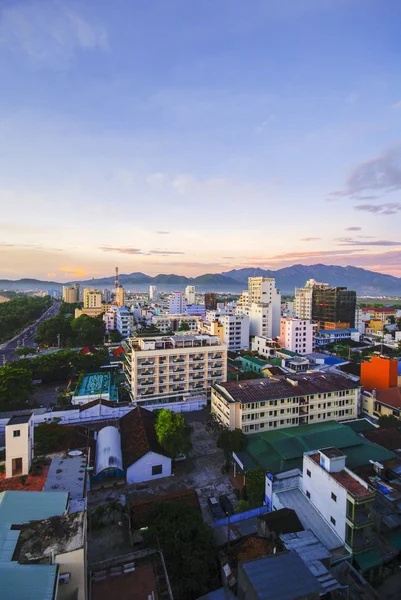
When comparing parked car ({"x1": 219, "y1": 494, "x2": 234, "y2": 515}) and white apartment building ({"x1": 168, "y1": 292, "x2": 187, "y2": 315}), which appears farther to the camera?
white apartment building ({"x1": 168, "y1": 292, "x2": 187, "y2": 315})

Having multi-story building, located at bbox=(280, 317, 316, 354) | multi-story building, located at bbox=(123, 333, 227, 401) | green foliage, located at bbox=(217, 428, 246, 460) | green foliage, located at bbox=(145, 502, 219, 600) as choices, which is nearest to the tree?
green foliage, located at bbox=(217, 428, 246, 460)

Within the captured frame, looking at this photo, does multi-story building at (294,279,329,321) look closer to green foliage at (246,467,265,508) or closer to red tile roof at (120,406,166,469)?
red tile roof at (120,406,166,469)

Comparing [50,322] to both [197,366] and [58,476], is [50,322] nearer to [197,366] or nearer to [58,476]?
[197,366]

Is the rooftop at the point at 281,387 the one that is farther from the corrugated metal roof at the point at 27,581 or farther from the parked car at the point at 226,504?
the corrugated metal roof at the point at 27,581

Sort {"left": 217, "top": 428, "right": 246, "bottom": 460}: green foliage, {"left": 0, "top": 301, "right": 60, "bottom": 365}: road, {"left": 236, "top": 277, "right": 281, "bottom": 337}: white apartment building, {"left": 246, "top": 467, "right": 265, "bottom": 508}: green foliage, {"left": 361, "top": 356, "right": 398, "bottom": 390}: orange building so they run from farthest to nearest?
{"left": 236, "top": 277, "right": 281, "bottom": 337}: white apartment building < {"left": 0, "top": 301, "right": 60, "bottom": 365}: road < {"left": 361, "top": 356, "right": 398, "bottom": 390}: orange building < {"left": 217, "top": 428, "right": 246, "bottom": 460}: green foliage < {"left": 246, "top": 467, "right": 265, "bottom": 508}: green foliage

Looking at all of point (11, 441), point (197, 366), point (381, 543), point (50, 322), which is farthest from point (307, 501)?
point (50, 322)

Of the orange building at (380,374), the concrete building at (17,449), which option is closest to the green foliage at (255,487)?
the concrete building at (17,449)
